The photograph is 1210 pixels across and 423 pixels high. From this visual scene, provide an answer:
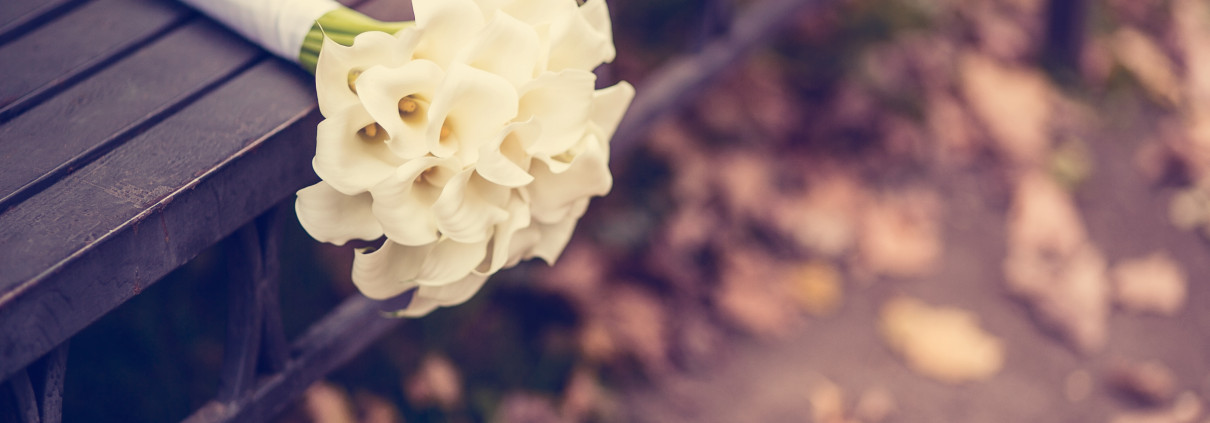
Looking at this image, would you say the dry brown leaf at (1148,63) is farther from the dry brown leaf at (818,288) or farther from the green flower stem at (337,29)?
the green flower stem at (337,29)

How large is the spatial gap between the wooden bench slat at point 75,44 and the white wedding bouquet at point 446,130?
15 cm

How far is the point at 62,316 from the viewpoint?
2.05ft

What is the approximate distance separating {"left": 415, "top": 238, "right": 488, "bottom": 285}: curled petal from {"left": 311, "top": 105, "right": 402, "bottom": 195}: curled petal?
0.09 m

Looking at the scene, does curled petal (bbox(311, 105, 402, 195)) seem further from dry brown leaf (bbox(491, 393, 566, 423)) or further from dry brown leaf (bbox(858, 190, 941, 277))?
dry brown leaf (bbox(858, 190, 941, 277))

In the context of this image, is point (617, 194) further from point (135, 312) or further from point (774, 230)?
point (135, 312)

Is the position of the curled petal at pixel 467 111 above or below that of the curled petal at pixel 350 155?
above

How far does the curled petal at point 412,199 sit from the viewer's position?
663 millimetres

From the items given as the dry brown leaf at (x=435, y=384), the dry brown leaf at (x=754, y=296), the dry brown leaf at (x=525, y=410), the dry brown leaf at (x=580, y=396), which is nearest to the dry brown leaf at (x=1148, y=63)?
the dry brown leaf at (x=754, y=296)

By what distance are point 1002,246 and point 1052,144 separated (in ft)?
1.43

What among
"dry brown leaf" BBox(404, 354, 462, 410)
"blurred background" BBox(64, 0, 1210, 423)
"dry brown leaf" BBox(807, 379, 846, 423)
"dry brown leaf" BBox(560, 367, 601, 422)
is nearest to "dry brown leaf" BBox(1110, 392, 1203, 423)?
"blurred background" BBox(64, 0, 1210, 423)

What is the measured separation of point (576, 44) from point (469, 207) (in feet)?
0.59

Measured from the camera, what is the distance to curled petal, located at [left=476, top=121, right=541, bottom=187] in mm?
671

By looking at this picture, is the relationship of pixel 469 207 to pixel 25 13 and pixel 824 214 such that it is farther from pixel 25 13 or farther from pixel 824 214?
pixel 824 214

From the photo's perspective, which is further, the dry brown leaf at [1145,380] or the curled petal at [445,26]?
the dry brown leaf at [1145,380]
